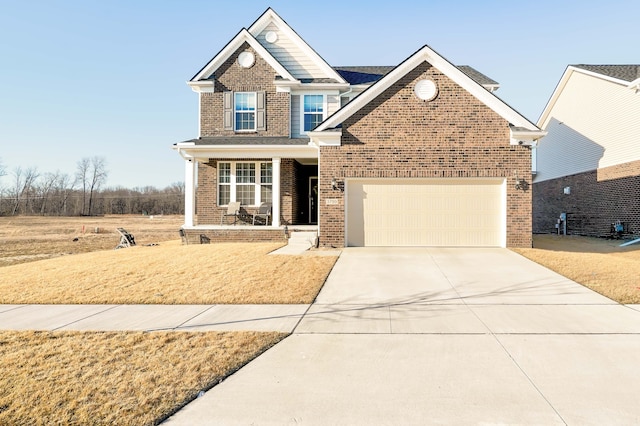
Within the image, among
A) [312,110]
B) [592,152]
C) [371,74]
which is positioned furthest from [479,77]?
[312,110]

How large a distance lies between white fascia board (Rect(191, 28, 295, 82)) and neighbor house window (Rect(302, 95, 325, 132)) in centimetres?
130

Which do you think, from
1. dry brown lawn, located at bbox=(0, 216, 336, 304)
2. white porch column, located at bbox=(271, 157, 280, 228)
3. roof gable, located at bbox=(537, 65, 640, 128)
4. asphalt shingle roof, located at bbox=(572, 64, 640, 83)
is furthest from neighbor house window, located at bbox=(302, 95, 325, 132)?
asphalt shingle roof, located at bbox=(572, 64, 640, 83)

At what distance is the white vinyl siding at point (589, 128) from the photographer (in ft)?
55.6

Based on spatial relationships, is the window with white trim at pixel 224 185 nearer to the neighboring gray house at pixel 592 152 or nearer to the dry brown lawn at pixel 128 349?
the dry brown lawn at pixel 128 349

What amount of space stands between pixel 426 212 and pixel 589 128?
12.4 metres

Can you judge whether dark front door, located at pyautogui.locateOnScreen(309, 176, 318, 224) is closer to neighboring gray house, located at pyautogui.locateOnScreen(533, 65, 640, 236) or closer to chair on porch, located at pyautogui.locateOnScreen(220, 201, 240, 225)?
chair on porch, located at pyautogui.locateOnScreen(220, 201, 240, 225)

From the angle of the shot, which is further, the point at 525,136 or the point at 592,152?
the point at 592,152

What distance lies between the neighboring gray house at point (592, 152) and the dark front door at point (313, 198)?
1331cm

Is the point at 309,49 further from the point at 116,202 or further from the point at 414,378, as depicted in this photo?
the point at 116,202

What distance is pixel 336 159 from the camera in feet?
43.2

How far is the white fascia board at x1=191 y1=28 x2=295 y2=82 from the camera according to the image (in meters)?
17.3

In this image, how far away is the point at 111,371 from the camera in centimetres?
407

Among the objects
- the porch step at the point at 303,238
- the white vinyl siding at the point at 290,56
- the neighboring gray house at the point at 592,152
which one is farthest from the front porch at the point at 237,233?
the neighboring gray house at the point at 592,152

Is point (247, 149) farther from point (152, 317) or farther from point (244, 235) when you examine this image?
point (152, 317)
